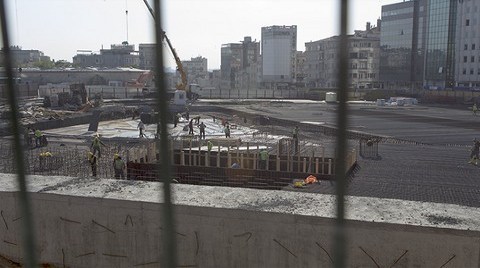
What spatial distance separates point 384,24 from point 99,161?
65.2m

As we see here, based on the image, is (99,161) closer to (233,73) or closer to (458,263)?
(458,263)

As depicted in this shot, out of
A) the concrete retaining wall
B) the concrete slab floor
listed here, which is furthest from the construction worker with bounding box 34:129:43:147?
the concrete retaining wall

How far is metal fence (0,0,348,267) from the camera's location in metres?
1.28

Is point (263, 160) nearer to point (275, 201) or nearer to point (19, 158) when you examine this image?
point (275, 201)

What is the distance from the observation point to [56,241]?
697 centimetres

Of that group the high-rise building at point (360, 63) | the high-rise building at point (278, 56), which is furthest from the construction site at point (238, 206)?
the high-rise building at point (278, 56)

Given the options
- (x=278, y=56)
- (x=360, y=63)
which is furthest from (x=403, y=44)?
(x=278, y=56)

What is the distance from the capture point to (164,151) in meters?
1.49

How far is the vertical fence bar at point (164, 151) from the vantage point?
1.45m

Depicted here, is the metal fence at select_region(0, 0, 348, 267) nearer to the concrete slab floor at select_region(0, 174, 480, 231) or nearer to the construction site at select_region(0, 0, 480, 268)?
the construction site at select_region(0, 0, 480, 268)

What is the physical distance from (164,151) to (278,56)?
82973 mm

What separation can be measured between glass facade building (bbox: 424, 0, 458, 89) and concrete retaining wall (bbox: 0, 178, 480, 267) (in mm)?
60625

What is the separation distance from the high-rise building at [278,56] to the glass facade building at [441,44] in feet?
84.7

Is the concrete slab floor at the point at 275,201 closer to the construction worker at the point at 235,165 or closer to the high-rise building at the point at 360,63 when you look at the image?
the construction worker at the point at 235,165
